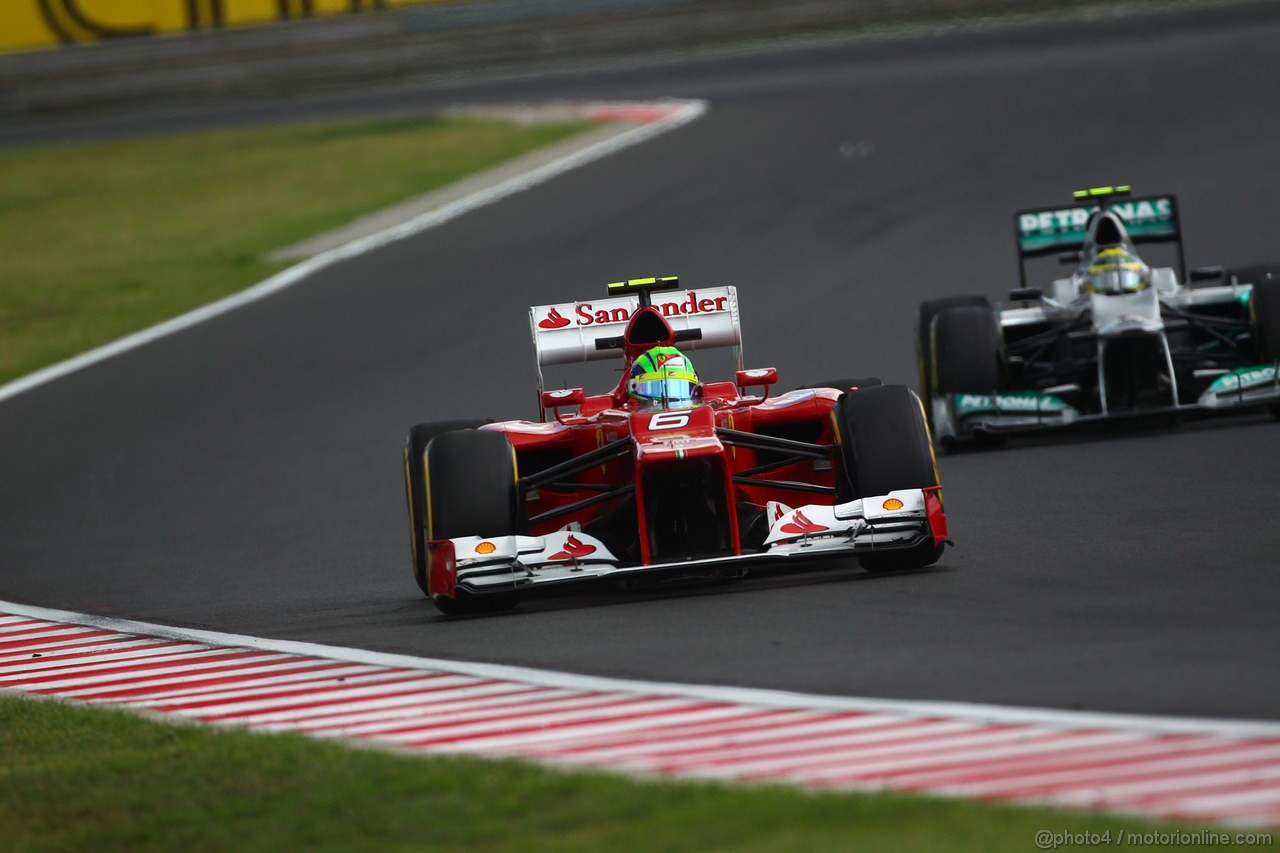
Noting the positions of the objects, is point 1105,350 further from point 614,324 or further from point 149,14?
point 149,14

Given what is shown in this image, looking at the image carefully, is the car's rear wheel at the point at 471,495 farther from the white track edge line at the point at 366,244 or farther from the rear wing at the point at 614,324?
the white track edge line at the point at 366,244

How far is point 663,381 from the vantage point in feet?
38.2

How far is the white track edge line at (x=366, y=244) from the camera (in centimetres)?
2353

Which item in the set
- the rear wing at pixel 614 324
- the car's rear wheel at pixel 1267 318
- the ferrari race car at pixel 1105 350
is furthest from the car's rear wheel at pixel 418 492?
the car's rear wheel at pixel 1267 318

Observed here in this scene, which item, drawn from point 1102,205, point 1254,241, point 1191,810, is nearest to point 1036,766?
point 1191,810

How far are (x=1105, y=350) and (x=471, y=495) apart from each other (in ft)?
22.6

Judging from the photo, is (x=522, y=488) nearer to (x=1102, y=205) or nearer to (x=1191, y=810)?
(x=1191, y=810)

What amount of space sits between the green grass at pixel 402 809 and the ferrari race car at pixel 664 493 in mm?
2776

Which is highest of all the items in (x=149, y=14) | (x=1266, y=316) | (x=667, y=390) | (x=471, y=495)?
(x=149, y=14)

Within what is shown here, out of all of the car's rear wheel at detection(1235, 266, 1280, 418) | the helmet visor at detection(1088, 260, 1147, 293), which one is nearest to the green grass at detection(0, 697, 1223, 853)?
the helmet visor at detection(1088, 260, 1147, 293)

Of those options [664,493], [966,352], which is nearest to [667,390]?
[664,493]

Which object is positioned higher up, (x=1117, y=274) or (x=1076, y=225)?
(x=1076, y=225)

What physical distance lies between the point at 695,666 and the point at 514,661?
3.27 feet

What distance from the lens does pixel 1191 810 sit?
5758mm
